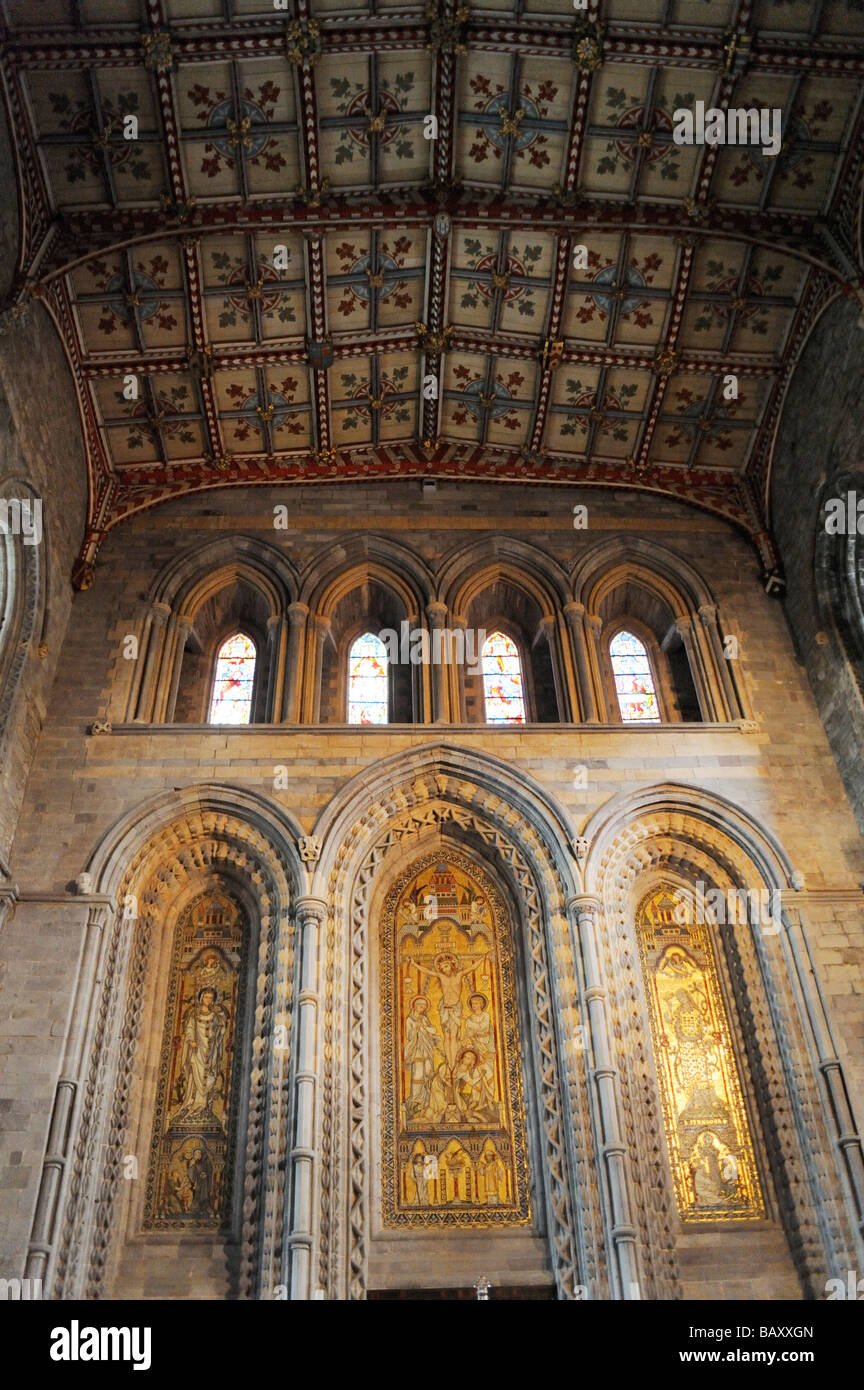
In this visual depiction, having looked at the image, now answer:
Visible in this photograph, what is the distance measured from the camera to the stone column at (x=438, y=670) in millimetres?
13273

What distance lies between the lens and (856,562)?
522 inches

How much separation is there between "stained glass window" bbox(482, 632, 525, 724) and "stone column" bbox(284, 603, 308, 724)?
2235mm

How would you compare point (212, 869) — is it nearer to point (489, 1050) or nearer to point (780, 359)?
point (489, 1050)

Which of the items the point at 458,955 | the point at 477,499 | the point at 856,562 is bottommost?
the point at 458,955

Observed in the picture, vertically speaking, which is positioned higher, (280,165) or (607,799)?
(280,165)

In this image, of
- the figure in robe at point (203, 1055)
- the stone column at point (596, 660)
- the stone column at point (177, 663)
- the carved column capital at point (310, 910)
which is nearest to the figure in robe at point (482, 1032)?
the carved column capital at point (310, 910)

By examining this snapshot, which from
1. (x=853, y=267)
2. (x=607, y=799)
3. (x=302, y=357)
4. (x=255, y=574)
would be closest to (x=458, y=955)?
(x=607, y=799)

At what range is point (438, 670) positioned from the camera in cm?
1373

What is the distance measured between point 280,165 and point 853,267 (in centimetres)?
618

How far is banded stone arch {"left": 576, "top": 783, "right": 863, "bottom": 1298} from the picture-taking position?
10195mm

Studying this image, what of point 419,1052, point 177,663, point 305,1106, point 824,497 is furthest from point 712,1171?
point 177,663

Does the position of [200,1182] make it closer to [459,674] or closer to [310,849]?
[310,849]

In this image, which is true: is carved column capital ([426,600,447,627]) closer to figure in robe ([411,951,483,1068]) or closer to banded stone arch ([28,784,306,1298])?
banded stone arch ([28,784,306,1298])

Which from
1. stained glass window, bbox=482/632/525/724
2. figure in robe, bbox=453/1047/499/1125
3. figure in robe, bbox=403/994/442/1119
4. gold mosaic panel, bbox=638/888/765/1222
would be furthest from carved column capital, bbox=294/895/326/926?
gold mosaic panel, bbox=638/888/765/1222
